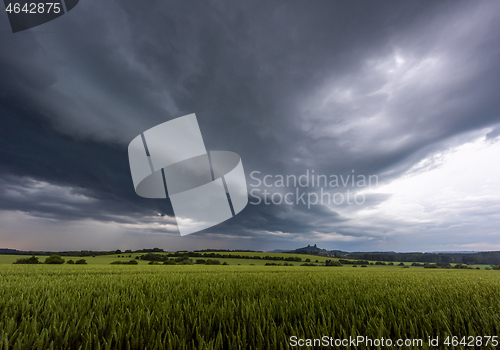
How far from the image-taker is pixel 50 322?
194 cm

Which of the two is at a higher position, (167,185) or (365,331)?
(167,185)

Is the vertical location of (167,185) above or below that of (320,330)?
above

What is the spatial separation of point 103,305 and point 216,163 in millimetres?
8953

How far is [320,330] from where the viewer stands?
1629 millimetres

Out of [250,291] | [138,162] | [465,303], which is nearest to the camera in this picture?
[465,303]

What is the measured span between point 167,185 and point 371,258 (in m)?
99.8

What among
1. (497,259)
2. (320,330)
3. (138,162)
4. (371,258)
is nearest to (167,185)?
(138,162)

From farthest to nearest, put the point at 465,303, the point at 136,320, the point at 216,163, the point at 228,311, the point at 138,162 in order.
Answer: the point at 216,163
the point at 138,162
the point at 465,303
the point at 228,311
the point at 136,320

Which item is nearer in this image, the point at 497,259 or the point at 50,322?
the point at 50,322

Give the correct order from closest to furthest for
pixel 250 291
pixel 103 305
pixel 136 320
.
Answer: pixel 136 320 < pixel 103 305 < pixel 250 291

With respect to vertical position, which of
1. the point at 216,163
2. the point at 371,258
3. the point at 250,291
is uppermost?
the point at 216,163

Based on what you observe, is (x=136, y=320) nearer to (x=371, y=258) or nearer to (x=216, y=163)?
(x=216, y=163)

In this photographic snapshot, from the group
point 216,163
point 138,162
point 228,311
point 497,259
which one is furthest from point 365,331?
point 497,259

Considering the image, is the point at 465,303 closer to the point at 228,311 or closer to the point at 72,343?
the point at 228,311
